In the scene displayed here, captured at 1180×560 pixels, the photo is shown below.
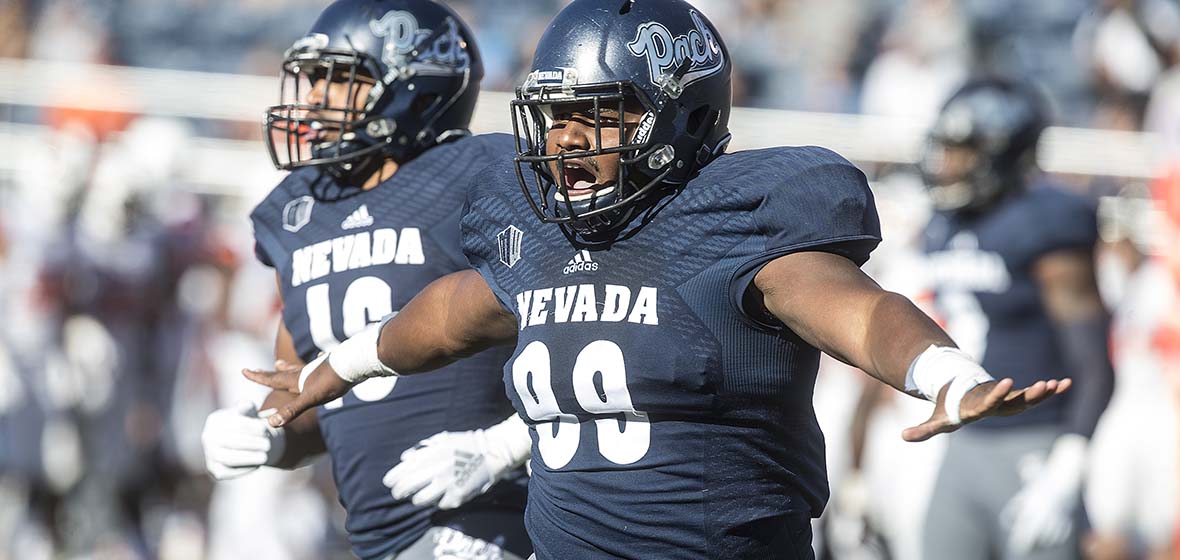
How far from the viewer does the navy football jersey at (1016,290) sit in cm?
533

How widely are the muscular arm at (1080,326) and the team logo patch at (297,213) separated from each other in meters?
2.62

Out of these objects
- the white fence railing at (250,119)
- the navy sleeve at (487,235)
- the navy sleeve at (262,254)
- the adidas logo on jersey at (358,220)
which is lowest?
the white fence railing at (250,119)

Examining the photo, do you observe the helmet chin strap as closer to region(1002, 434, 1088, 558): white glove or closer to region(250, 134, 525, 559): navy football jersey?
region(250, 134, 525, 559): navy football jersey

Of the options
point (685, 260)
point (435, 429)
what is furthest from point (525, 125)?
point (435, 429)

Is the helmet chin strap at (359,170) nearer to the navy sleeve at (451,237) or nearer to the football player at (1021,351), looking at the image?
the navy sleeve at (451,237)

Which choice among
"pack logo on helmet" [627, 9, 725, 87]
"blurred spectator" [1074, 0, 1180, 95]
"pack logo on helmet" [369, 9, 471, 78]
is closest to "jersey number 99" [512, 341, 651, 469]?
"pack logo on helmet" [627, 9, 725, 87]

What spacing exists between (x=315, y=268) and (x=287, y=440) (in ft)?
1.37

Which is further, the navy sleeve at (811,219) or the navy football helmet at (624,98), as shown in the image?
the navy football helmet at (624,98)

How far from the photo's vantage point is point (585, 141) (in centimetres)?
283

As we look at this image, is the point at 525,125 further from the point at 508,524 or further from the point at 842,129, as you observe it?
the point at 842,129

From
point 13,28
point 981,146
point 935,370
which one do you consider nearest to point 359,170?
point 935,370

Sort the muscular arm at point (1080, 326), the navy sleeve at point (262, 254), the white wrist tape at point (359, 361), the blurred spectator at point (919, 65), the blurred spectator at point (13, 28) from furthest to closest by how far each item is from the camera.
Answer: the blurred spectator at point (13, 28) < the blurred spectator at point (919, 65) < the muscular arm at point (1080, 326) < the navy sleeve at point (262, 254) < the white wrist tape at point (359, 361)

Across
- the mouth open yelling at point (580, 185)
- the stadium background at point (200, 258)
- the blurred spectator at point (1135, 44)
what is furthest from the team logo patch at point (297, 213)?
A: the blurred spectator at point (1135, 44)

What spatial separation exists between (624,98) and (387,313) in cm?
104
